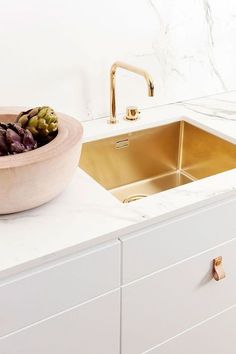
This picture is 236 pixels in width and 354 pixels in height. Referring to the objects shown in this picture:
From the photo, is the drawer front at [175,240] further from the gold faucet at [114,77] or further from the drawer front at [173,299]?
the gold faucet at [114,77]

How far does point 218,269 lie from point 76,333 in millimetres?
442

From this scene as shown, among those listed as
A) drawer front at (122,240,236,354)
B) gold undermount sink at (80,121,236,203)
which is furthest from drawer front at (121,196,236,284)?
gold undermount sink at (80,121,236,203)

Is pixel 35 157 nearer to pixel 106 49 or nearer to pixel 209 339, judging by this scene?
pixel 106 49

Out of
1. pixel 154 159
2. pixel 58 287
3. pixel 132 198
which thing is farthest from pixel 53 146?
pixel 154 159

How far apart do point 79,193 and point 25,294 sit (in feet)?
0.95

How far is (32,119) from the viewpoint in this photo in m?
1.07

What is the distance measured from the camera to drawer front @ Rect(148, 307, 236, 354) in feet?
4.26

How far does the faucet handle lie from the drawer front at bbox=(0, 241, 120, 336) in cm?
66

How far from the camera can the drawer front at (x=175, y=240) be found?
1.04 metres

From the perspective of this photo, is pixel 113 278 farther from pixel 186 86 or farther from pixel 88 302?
pixel 186 86

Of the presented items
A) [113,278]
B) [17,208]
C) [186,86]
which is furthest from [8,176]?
[186,86]

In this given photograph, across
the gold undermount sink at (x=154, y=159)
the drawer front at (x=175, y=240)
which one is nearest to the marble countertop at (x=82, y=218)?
the drawer front at (x=175, y=240)

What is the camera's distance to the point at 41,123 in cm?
106

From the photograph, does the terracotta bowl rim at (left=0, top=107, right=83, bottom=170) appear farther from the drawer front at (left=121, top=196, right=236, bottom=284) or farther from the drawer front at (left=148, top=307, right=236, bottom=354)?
the drawer front at (left=148, top=307, right=236, bottom=354)
